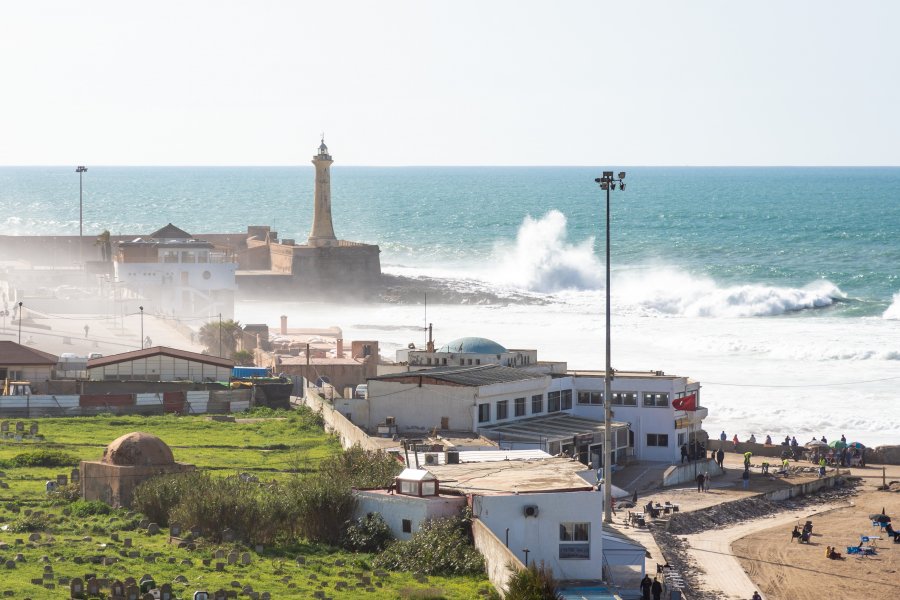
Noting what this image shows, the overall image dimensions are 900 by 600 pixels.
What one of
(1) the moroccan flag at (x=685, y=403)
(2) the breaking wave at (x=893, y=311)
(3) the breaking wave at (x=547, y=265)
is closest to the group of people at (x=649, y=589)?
(1) the moroccan flag at (x=685, y=403)

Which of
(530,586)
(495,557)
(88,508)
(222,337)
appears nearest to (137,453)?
(88,508)

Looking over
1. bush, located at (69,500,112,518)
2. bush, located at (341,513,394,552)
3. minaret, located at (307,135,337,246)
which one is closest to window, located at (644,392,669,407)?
bush, located at (341,513,394,552)

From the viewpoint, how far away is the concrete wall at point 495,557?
27.7 m

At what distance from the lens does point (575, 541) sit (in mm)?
30922

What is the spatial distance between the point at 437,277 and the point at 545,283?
27.0 ft

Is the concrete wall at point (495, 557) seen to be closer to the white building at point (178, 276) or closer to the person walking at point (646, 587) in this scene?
the person walking at point (646, 587)

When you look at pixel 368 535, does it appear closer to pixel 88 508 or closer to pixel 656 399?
pixel 88 508

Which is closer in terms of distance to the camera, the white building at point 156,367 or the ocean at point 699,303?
the white building at point 156,367

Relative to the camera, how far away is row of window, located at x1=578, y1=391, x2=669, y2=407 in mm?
48188

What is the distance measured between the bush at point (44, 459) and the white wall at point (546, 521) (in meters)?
13.1

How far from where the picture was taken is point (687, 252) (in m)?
139

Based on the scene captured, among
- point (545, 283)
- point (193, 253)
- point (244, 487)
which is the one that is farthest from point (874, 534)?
point (545, 283)

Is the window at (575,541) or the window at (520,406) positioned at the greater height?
the window at (520,406)

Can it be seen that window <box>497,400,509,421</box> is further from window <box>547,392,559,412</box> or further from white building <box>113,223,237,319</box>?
white building <box>113,223,237,319</box>
